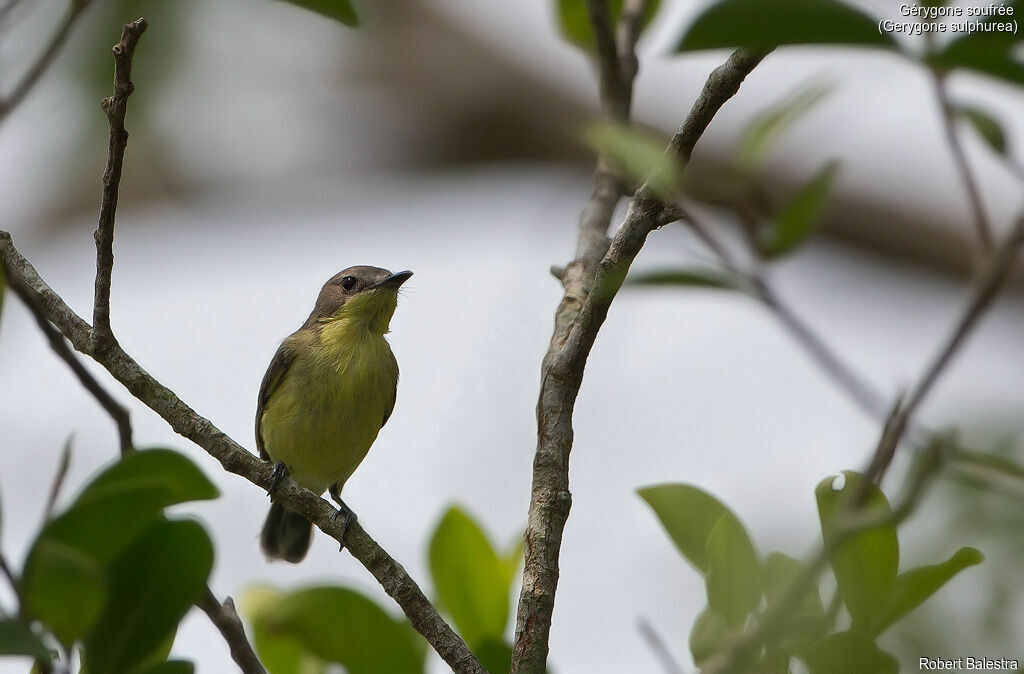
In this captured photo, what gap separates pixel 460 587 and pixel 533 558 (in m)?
0.68

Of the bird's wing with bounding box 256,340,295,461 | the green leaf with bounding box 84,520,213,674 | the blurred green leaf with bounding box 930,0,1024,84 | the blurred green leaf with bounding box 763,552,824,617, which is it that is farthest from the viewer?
the bird's wing with bounding box 256,340,295,461

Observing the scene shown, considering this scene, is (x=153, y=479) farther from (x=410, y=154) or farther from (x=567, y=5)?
(x=410, y=154)

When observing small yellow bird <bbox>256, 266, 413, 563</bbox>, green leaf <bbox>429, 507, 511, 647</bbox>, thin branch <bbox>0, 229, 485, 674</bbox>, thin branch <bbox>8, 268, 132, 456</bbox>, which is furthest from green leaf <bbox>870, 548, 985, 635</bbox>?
small yellow bird <bbox>256, 266, 413, 563</bbox>

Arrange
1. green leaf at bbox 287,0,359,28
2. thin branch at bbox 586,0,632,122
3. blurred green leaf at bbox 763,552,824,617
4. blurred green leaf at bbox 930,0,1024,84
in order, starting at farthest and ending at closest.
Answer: thin branch at bbox 586,0,632,122, green leaf at bbox 287,0,359,28, blurred green leaf at bbox 763,552,824,617, blurred green leaf at bbox 930,0,1024,84

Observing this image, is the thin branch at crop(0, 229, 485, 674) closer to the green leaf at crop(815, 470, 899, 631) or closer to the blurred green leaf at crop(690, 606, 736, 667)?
the blurred green leaf at crop(690, 606, 736, 667)

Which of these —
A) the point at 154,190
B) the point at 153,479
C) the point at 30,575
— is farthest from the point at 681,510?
the point at 154,190

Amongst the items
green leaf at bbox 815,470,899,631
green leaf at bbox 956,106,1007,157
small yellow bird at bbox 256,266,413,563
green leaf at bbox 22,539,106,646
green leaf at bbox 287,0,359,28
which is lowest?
green leaf at bbox 22,539,106,646

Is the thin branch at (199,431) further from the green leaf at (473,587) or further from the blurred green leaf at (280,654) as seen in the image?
the blurred green leaf at (280,654)

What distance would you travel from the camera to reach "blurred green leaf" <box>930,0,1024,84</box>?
71.9 inches

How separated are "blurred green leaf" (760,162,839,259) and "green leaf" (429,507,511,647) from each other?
138 cm

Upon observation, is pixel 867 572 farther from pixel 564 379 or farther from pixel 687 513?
pixel 564 379

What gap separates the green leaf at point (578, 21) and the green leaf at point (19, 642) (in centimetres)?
272

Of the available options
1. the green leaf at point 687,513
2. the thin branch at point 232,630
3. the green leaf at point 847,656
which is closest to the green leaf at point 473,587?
the thin branch at point 232,630

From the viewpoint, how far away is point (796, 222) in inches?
94.7
